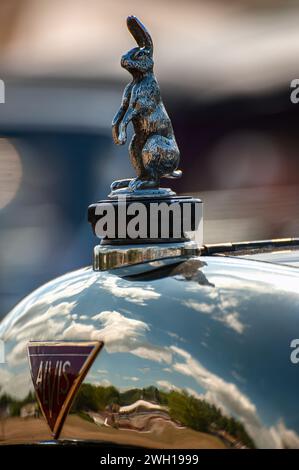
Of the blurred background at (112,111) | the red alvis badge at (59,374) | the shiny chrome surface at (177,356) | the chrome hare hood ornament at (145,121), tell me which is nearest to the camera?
the shiny chrome surface at (177,356)

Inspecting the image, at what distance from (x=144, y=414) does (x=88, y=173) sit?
317cm

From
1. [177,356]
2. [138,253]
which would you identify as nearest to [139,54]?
[138,253]

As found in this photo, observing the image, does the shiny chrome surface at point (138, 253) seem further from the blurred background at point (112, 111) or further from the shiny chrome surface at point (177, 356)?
the blurred background at point (112, 111)

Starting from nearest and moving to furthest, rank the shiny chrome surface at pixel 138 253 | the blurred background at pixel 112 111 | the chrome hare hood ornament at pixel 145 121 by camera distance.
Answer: the shiny chrome surface at pixel 138 253 → the chrome hare hood ornament at pixel 145 121 → the blurred background at pixel 112 111

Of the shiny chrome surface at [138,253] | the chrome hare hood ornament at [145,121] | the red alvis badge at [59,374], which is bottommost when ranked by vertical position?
the red alvis badge at [59,374]

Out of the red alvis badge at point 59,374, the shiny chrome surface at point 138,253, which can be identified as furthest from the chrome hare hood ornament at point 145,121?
the red alvis badge at point 59,374

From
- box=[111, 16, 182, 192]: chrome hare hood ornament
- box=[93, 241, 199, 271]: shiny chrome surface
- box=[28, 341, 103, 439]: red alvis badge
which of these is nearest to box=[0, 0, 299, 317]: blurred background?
box=[111, 16, 182, 192]: chrome hare hood ornament

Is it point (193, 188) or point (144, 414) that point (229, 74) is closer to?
point (193, 188)

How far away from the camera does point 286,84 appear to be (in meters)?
4.12

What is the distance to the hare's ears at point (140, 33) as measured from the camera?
1.42 metres

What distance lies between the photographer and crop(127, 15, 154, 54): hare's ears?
142 centimetres

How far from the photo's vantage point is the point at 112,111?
4.46 meters

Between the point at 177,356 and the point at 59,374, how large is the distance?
0.18 m

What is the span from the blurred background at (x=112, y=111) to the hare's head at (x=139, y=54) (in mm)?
2411
